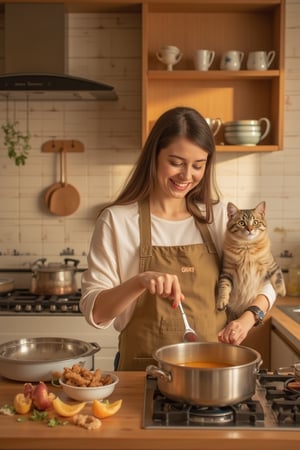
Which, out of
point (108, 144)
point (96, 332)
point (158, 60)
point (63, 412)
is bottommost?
point (96, 332)

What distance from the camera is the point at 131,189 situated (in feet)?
6.28

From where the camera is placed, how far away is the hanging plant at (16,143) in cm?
329

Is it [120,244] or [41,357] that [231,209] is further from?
[41,357]

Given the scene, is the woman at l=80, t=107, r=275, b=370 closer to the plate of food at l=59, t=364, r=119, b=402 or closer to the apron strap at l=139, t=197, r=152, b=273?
the apron strap at l=139, t=197, r=152, b=273

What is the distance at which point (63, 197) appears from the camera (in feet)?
11.1

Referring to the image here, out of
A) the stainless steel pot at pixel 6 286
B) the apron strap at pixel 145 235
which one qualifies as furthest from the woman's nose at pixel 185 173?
the stainless steel pot at pixel 6 286

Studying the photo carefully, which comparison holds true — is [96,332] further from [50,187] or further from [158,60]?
[158,60]

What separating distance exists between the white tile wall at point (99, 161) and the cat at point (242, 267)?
140 centimetres

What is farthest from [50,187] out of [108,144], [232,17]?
[232,17]

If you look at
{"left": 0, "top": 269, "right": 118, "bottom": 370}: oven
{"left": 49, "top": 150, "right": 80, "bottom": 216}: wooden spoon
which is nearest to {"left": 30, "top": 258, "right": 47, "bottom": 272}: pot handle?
{"left": 49, "top": 150, "right": 80, "bottom": 216}: wooden spoon

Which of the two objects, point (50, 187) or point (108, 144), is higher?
point (108, 144)

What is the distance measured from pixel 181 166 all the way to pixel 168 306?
40cm

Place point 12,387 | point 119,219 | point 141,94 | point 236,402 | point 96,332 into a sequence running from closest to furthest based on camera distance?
point 236,402, point 12,387, point 119,219, point 96,332, point 141,94

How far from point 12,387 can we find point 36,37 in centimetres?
201
